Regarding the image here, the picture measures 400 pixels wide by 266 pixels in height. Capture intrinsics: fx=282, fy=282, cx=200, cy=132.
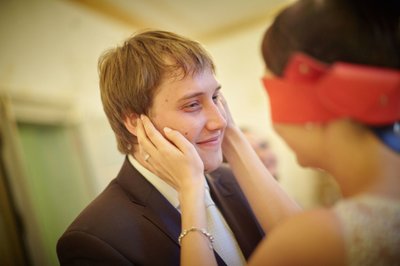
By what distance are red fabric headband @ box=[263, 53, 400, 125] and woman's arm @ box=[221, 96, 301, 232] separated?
37 centimetres

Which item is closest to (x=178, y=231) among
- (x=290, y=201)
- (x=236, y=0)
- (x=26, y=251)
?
(x=290, y=201)

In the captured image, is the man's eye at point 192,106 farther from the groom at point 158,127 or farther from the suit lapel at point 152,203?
the suit lapel at point 152,203

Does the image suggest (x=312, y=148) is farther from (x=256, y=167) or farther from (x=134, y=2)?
(x=134, y=2)

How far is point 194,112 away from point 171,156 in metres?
0.22

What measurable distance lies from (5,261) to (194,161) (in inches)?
41.1

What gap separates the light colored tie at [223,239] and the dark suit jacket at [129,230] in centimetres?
2

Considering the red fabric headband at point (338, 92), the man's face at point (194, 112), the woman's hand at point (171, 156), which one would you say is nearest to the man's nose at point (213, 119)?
the man's face at point (194, 112)

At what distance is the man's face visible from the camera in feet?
3.01

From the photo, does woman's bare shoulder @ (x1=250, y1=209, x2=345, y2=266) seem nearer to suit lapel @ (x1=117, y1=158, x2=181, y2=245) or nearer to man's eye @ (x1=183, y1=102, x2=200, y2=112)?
suit lapel @ (x1=117, y1=158, x2=181, y2=245)

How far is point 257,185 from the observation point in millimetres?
894

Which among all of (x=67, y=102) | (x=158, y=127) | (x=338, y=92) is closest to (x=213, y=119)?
(x=158, y=127)

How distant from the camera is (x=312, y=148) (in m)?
0.57

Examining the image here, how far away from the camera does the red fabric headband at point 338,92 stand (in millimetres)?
465

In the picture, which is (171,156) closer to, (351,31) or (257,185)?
(257,185)
